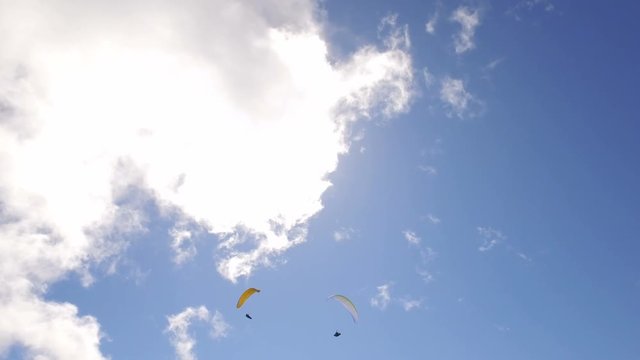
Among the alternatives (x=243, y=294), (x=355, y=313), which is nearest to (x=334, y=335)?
(x=355, y=313)

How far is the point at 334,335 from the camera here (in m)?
51.5

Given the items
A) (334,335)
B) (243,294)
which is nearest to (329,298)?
(334,335)

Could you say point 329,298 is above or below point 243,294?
below

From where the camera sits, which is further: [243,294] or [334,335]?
[243,294]

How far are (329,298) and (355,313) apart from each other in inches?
199

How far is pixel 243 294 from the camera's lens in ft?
190

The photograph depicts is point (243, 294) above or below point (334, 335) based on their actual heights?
above

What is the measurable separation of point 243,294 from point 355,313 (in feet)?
45.9

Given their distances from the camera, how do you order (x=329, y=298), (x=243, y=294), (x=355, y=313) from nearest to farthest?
(x=329, y=298), (x=355, y=313), (x=243, y=294)

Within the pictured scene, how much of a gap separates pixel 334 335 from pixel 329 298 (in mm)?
4496

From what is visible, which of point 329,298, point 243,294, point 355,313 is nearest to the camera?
point 329,298

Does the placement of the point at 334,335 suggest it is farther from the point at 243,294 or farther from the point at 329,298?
the point at 243,294

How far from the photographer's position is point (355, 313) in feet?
176

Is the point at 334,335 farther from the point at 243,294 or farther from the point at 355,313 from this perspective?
the point at 243,294
